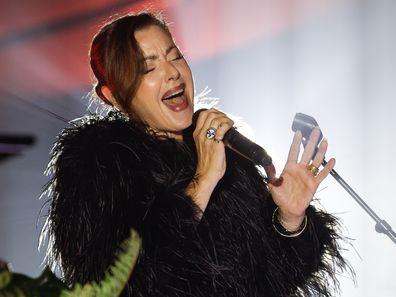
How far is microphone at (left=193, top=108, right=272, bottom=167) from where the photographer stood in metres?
1.13

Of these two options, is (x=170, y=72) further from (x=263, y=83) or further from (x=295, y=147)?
(x=263, y=83)

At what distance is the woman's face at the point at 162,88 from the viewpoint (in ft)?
4.59

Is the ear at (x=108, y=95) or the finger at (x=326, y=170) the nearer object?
the finger at (x=326, y=170)

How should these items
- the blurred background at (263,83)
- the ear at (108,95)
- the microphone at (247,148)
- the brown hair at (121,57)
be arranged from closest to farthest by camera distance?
the microphone at (247,148) → the brown hair at (121,57) → the ear at (108,95) → the blurred background at (263,83)

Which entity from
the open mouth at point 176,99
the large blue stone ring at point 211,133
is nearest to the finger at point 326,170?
the large blue stone ring at point 211,133

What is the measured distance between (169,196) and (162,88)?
311mm

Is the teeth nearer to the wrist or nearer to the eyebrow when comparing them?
the eyebrow

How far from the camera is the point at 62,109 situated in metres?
2.72

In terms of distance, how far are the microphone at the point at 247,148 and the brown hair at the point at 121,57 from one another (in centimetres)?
30

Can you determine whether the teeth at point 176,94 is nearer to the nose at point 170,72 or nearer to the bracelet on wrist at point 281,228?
the nose at point 170,72

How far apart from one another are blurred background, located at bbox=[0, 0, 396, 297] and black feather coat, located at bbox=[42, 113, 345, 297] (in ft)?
4.18

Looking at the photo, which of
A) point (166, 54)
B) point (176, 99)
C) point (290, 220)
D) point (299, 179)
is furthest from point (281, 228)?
point (166, 54)

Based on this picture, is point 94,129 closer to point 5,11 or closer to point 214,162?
point 214,162

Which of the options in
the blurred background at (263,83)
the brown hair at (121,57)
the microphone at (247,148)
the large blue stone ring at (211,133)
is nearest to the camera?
the microphone at (247,148)
